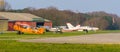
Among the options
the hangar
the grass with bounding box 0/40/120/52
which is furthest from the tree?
the grass with bounding box 0/40/120/52

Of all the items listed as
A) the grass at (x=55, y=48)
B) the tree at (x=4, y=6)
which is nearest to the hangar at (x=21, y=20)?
the tree at (x=4, y=6)

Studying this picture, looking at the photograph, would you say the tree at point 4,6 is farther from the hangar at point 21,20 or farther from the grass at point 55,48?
the grass at point 55,48

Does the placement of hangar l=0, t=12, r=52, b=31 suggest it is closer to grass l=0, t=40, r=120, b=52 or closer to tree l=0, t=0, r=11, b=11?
tree l=0, t=0, r=11, b=11

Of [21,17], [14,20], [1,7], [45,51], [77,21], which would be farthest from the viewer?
[77,21]

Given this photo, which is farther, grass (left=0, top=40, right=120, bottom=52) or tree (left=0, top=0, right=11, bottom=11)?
tree (left=0, top=0, right=11, bottom=11)

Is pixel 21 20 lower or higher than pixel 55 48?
lower

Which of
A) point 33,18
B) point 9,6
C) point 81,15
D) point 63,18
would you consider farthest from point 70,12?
point 33,18

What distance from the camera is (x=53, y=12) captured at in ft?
443

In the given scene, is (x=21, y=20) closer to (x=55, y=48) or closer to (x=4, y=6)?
(x=4, y=6)

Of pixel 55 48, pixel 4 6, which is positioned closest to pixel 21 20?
pixel 4 6

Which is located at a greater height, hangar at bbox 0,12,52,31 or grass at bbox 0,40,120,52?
grass at bbox 0,40,120,52

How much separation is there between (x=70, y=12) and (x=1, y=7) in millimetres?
37236

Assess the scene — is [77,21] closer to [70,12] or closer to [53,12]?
[70,12]

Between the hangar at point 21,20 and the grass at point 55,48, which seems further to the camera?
the hangar at point 21,20
